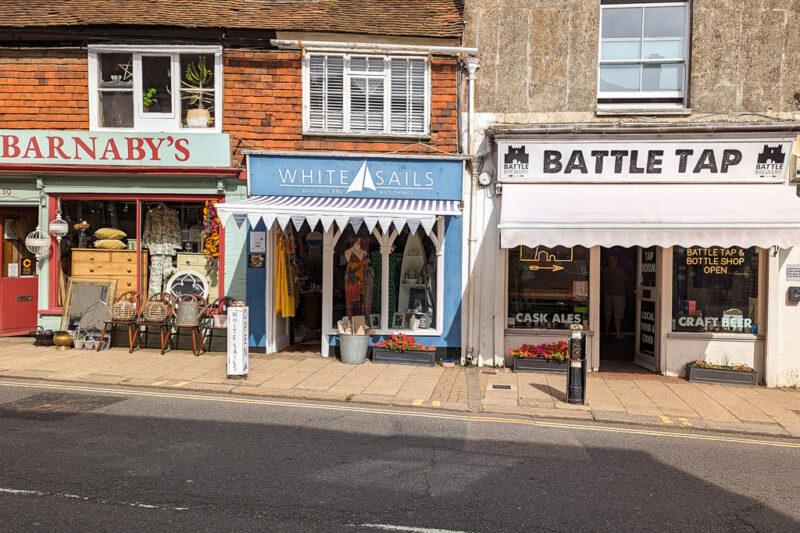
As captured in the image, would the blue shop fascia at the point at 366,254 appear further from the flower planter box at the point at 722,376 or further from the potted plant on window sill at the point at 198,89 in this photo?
the flower planter box at the point at 722,376

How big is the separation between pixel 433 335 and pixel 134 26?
7.66 metres

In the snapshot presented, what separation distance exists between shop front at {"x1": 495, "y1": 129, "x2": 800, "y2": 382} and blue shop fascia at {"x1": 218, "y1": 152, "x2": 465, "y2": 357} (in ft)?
3.43

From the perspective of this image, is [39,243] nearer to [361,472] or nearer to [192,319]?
[192,319]

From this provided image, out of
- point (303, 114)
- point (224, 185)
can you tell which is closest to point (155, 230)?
point (224, 185)

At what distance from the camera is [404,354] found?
1038cm

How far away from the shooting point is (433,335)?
10.7 metres

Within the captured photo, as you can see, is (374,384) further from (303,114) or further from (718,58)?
(718,58)

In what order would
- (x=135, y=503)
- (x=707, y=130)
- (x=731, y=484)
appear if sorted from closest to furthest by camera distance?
(x=135, y=503), (x=731, y=484), (x=707, y=130)

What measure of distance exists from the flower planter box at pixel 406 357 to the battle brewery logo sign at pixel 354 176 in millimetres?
2704

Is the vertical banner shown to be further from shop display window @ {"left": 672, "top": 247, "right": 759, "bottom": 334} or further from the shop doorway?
shop display window @ {"left": 672, "top": 247, "right": 759, "bottom": 334}

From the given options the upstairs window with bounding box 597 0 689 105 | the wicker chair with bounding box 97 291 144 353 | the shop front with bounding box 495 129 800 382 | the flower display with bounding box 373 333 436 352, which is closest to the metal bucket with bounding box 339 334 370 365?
the flower display with bounding box 373 333 436 352

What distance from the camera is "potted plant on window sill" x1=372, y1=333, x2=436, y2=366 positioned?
10352mm

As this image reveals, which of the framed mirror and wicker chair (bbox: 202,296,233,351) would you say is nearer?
wicker chair (bbox: 202,296,233,351)

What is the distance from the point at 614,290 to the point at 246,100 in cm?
790
